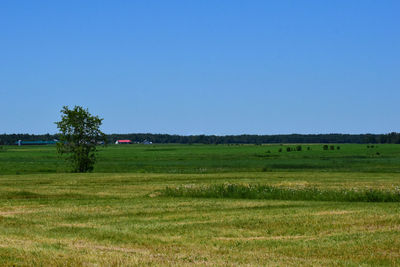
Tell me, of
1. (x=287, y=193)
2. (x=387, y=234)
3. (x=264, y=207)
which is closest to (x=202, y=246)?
(x=387, y=234)

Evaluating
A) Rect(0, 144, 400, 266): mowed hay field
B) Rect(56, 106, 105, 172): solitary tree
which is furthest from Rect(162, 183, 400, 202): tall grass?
Rect(56, 106, 105, 172): solitary tree

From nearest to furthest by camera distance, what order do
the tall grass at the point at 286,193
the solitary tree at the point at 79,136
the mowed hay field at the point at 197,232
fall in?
the mowed hay field at the point at 197,232
the tall grass at the point at 286,193
the solitary tree at the point at 79,136

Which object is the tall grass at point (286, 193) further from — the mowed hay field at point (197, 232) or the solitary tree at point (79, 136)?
the solitary tree at point (79, 136)

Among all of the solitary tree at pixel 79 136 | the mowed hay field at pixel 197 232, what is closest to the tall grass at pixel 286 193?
the mowed hay field at pixel 197 232

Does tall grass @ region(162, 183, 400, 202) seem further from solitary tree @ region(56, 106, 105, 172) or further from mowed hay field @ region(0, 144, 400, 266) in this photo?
solitary tree @ region(56, 106, 105, 172)

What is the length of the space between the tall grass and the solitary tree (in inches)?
1460

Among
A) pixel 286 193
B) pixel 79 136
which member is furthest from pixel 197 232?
pixel 79 136

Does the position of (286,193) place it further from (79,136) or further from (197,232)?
(79,136)

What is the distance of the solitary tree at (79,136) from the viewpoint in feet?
231

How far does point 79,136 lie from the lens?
70.5 metres

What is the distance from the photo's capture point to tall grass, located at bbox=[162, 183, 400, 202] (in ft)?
102

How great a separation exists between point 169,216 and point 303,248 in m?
8.32

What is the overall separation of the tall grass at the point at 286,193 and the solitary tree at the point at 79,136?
3708cm

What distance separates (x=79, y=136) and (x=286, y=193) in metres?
42.2
